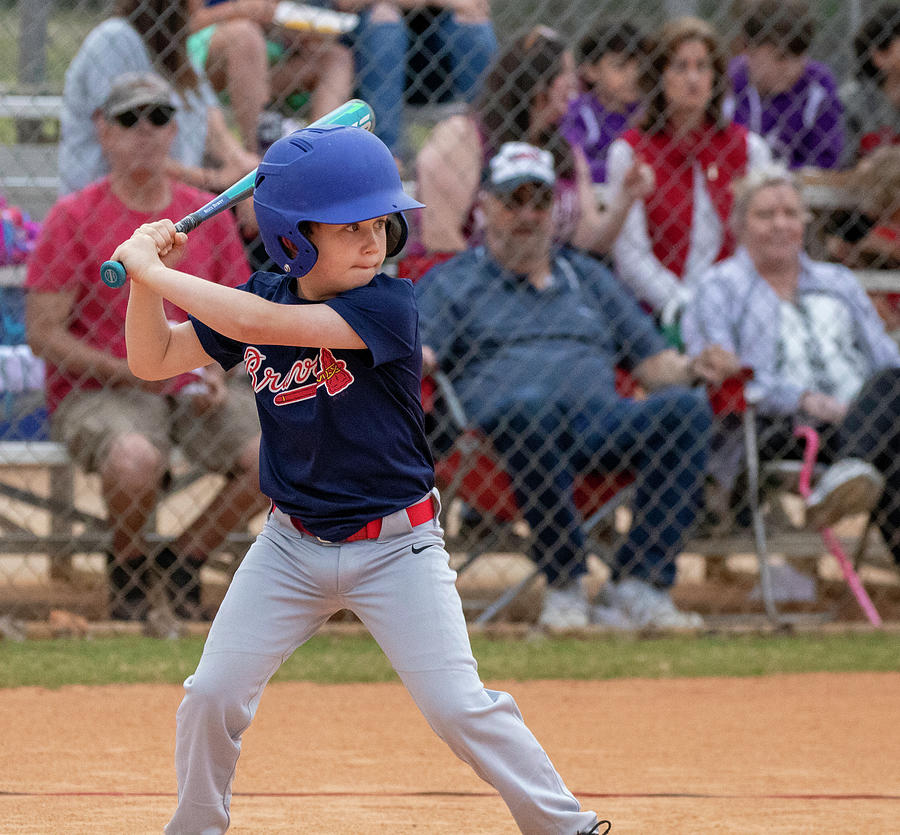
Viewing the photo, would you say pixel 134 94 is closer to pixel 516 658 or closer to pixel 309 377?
pixel 516 658

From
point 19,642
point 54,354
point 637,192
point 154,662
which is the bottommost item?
point 19,642

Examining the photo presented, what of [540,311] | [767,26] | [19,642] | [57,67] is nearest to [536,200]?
[540,311]

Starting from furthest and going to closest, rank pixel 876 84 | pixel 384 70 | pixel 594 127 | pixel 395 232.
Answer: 1. pixel 876 84
2. pixel 594 127
3. pixel 384 70
4. pixel 395 232

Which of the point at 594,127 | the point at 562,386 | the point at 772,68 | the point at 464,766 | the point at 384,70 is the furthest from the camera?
the point at 772,68

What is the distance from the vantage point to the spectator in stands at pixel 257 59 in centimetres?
503

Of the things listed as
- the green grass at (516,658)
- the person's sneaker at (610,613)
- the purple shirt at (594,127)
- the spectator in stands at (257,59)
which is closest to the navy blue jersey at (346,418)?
the green grass at (516,658)

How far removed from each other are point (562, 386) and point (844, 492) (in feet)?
3.45

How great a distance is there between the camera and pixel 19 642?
177 inches

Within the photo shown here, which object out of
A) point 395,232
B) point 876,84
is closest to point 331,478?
point 395,232

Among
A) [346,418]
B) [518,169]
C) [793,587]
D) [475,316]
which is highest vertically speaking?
[346,418]

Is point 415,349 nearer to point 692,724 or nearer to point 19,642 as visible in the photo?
point 692,724

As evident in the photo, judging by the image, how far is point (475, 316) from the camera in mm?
4750

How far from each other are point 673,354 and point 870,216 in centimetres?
129

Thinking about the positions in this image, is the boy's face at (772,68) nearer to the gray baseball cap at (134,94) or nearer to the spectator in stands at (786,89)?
the spectator in stands at (786,89)
